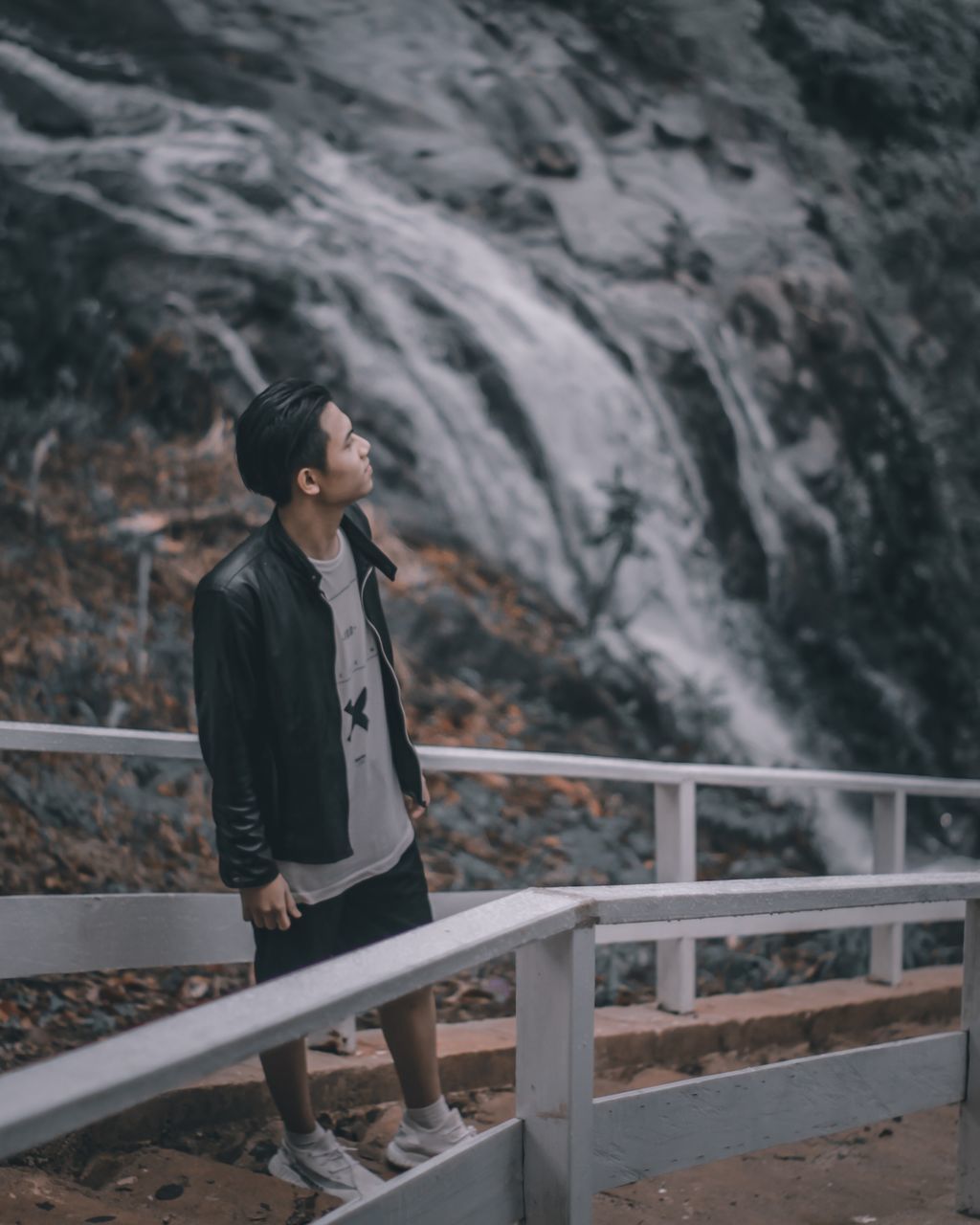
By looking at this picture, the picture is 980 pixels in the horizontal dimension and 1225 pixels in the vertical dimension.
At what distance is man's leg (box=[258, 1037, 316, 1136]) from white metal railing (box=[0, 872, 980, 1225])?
905 millimetres

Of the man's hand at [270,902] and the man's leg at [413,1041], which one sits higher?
the man's hand at [270,902]

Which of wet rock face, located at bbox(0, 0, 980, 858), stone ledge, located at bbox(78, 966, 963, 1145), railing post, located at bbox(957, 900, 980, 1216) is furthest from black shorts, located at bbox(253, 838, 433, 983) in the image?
wet rock face, located at bbox(0, 0, 980, 858)

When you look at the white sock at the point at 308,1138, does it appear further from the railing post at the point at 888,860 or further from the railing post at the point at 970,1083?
the railing post at the point at 888,860

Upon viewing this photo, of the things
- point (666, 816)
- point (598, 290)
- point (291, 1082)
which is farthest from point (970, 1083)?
point (598, 290)

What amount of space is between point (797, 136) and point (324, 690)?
10.3 m

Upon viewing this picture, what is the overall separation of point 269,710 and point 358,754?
244 millimetres

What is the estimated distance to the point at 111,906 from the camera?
10.3 ft

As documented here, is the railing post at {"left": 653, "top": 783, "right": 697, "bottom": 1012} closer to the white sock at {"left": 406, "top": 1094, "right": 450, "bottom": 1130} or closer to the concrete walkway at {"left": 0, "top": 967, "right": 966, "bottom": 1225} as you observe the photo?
the concrete walkway at {"left": 0, "top": 967, "right": 966, "bottom": 1225}

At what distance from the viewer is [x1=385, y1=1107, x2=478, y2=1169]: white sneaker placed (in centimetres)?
295

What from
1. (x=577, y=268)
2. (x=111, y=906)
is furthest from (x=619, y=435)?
(x=111, y=906)

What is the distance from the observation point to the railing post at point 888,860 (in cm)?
516

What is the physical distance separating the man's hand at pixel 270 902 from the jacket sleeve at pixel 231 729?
0.02 metres

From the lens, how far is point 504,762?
13.0 feet

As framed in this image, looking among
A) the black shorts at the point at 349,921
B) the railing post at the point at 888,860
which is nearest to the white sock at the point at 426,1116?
the black shorts at the point at 349,921
